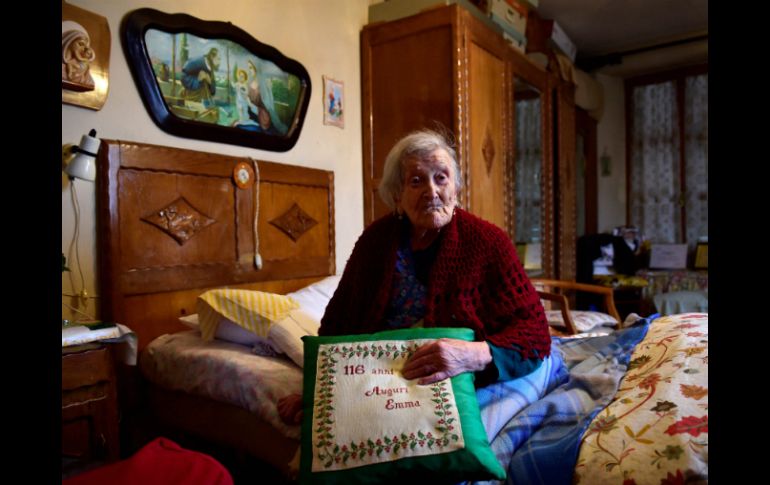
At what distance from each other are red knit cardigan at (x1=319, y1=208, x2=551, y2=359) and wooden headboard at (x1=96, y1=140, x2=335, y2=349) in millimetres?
830

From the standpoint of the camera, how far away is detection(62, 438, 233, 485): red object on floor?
950mm

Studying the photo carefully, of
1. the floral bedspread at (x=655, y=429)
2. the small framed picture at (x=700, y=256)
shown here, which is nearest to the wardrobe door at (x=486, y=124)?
the floral bedspread at (x=655, y=429)

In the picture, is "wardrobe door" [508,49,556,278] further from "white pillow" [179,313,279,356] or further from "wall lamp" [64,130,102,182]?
"wall lamp" [64,130,102,182]

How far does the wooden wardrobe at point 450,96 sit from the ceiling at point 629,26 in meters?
0.96

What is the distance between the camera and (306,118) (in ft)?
8.62

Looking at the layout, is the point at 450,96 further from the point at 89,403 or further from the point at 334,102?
the point at 89,403

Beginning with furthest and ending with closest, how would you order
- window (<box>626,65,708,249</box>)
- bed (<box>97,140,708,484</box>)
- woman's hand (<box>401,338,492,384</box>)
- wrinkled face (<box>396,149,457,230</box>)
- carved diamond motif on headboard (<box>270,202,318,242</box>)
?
1. window (<box>626,65,708,249</box>)
2. carved diamond motif on headboard (<box>270,202,318,242</box>)
3. wrinkled face (<box>396,149,457,230</box>)
4. woman's hand (<box>401,338,492,384</box>)
5. bed (<box>97,140,708,484</box>)

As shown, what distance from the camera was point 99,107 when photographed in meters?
1.76

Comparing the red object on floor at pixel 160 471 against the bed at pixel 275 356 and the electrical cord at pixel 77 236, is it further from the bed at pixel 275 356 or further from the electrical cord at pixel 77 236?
the electrical cord at pixel 77 236

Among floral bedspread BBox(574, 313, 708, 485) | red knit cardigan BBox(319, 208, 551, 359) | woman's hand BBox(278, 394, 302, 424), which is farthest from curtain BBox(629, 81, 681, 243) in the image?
woman's hand BBox(278, 394, 302, 424)

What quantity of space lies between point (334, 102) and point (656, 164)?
401cm

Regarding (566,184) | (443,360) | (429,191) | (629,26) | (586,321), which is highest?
(629,26)

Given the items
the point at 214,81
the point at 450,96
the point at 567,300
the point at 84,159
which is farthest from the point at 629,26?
the point at 84,159
